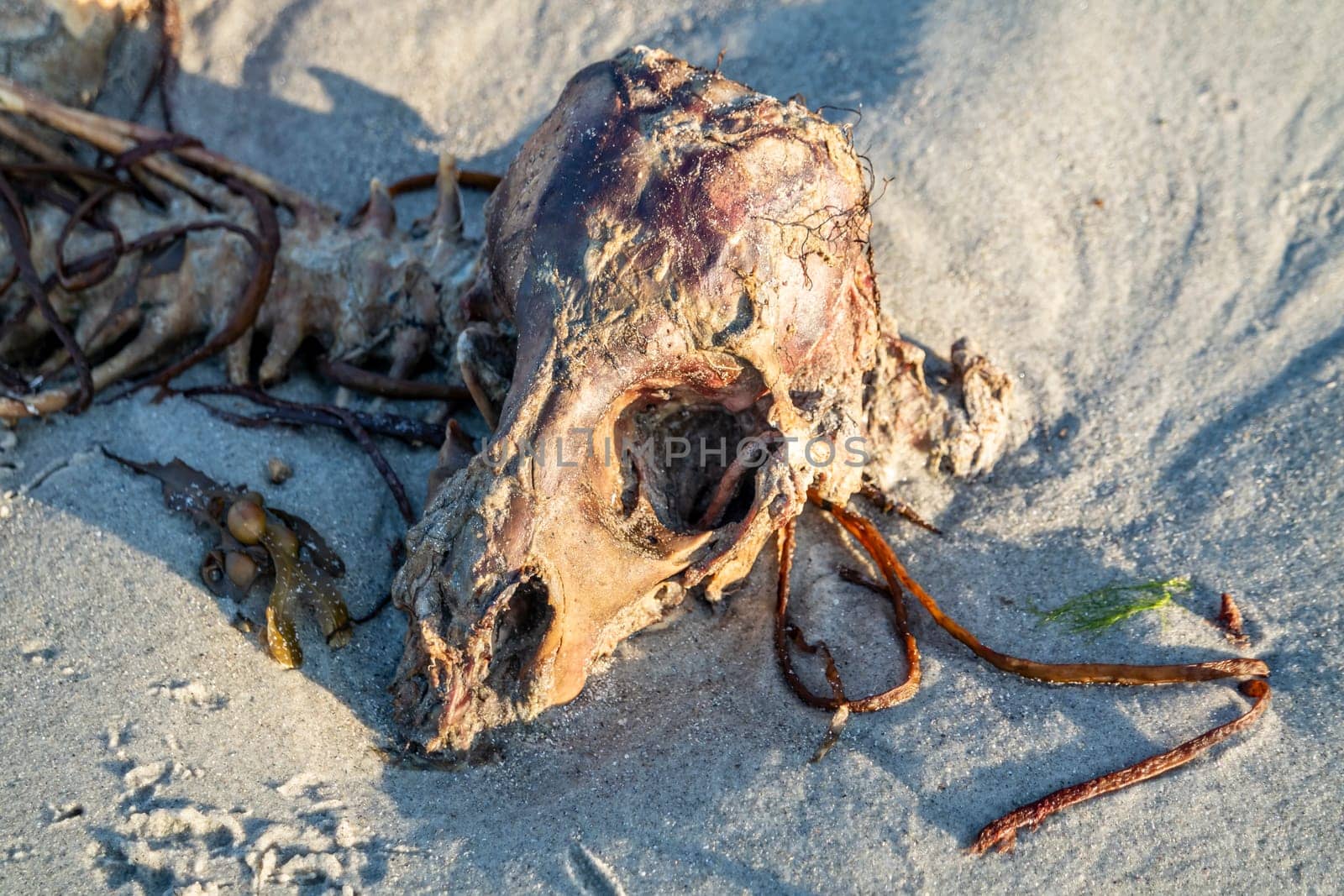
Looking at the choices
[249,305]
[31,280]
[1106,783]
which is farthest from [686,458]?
[31,280]

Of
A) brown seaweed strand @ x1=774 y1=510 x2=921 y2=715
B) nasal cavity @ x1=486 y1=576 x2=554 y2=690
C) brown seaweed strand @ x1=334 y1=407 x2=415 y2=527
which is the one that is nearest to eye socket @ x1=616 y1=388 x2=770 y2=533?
brown seaweed strand @ x1=774 y1=510 x2=921 y2=715

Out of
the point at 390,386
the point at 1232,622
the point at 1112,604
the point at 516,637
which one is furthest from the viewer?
the point at 390,386

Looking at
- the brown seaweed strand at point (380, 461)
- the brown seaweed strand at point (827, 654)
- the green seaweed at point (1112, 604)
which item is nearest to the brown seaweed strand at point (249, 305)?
the brown seaweed strand at point (380, 461)

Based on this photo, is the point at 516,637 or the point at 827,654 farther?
the point at 827,654

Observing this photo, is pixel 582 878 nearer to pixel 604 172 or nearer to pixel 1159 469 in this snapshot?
pixel 604 172

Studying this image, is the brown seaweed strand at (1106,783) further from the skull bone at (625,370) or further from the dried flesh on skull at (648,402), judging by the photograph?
the skull bone at (625,370)

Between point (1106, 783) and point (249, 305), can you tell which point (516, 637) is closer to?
point (1106, 783)

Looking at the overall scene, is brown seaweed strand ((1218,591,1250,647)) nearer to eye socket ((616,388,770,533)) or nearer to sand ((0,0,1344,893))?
sand ((0,0,1344,893))
